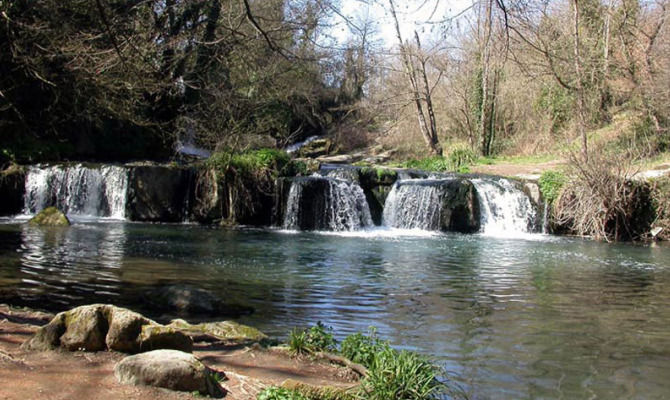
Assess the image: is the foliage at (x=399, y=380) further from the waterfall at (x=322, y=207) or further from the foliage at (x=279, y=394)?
the waterfall at (x=322, y=207)

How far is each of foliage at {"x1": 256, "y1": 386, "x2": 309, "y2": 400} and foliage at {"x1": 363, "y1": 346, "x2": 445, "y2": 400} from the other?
18.5 inches

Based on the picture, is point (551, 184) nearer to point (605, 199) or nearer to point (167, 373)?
point (605, 199)

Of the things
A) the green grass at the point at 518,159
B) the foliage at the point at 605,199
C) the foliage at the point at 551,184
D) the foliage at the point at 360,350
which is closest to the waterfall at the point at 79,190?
the foliage at the point at 551,184

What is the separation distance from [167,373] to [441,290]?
5704 mm

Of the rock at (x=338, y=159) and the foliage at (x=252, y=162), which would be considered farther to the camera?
the rock at (x=338, y=159)

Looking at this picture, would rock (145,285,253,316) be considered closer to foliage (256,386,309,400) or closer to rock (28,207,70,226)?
foliage (256,386,309,400)

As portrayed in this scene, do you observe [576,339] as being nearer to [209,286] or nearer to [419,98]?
[209,286]

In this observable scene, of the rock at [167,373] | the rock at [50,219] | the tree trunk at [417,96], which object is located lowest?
the rock at [167,373]

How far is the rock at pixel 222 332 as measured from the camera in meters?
5.31

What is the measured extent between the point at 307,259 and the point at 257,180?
25.6ft

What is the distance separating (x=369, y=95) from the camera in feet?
120

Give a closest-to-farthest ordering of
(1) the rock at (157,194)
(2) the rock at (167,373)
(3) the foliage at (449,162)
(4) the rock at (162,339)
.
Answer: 1. (2) the rock at (167,373)
2. (4) the rock at (162,339)
3. (1) the rock at (157,194)
4. (3) the foliage at (449,162)

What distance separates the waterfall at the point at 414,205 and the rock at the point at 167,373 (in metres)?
15.3

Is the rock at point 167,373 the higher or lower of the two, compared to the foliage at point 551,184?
lower
